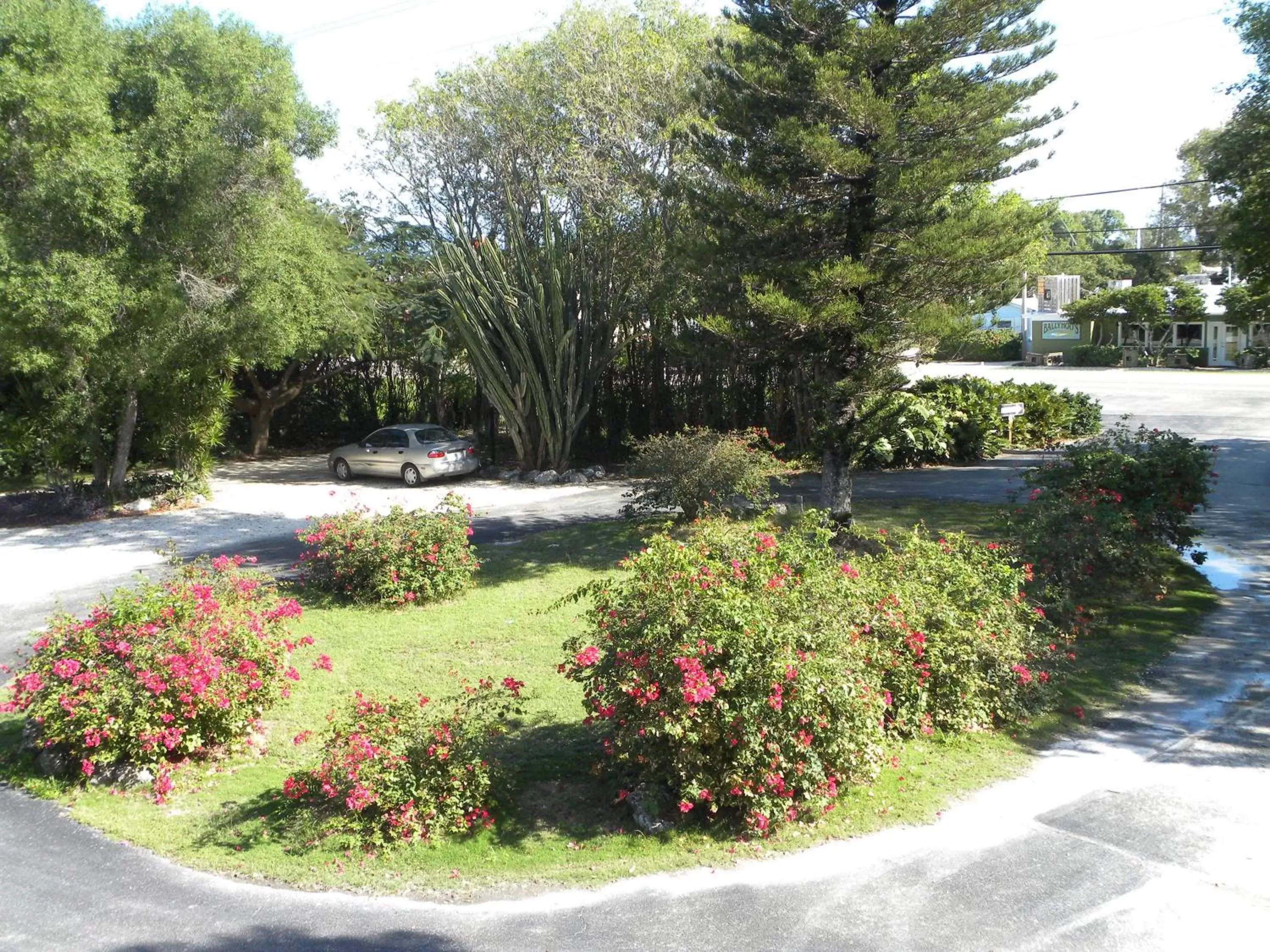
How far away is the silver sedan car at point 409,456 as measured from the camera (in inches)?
861

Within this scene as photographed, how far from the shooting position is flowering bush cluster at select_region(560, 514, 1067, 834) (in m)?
5.79

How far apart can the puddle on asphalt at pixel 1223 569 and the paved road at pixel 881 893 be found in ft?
17.3

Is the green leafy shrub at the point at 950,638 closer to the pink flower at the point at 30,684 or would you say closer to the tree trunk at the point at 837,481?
the tree trunk at the point at 837,481

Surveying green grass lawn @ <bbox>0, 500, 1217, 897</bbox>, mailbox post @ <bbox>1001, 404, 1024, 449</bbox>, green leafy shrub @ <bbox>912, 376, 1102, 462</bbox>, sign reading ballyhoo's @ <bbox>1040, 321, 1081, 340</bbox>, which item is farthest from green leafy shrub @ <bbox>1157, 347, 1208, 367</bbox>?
green grass lawn @ <bbox>0, 500, 1217, 897</bbox>

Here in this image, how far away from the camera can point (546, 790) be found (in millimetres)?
6504

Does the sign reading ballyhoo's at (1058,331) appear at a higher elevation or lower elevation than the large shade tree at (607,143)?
lower

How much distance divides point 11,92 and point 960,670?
15795 millimetres

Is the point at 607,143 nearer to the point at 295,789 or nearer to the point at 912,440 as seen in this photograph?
the point at 912,440

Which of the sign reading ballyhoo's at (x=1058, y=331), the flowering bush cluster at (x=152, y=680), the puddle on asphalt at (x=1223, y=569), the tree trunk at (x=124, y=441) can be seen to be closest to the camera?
the flowering bush cluster at (x=152, y=680)

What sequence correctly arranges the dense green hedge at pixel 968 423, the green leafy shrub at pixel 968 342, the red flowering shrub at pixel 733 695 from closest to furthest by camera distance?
the red flowering shrub at pixel 733 695 < the green leafy shrub at pixel 968 342 < the dense green hedge at pixel 968 423

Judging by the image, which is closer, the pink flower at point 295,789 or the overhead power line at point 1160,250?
the pink flower at point 295,789

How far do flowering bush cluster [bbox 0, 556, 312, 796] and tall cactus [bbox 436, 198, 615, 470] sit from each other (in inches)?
536

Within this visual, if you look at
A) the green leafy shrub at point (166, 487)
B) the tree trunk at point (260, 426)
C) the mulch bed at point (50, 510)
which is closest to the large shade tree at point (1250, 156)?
the green leafy shrub at point (166, 487)

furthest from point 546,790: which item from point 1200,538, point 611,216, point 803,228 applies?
point 611,216
